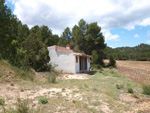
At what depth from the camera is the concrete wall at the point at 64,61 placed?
17281 millimetres

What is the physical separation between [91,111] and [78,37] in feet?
93.8

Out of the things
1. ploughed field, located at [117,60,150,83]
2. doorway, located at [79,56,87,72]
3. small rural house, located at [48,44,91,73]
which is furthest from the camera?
doorway, located at [79,56,87,72]

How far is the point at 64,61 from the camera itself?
17.7 m

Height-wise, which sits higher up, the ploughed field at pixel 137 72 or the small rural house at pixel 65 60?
the small rural house at pixel 65 60

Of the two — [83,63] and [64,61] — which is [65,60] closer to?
[64,61]

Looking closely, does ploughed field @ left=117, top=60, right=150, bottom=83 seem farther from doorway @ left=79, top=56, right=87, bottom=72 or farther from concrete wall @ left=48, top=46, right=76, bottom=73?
concrete wall @ left=48, top=46, right=76, bottom=73

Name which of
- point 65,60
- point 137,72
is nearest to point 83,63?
point 65,60

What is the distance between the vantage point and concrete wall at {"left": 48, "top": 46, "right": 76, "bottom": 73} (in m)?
17.3

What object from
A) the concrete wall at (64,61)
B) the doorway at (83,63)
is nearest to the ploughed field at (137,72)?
the doorway at (83,63)

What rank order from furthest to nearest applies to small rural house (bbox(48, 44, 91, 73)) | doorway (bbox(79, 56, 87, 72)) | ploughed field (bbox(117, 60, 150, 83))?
doorway (bbox(79, 56, 87, 72)) < small rural house (bbox(48, 44, 91, 73)) < ploughed field (bbox(117, 60, 150, 83))

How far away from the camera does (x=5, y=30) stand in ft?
47.0

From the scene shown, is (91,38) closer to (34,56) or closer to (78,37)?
(78,37)

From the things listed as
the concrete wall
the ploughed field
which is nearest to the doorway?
the concrete wall

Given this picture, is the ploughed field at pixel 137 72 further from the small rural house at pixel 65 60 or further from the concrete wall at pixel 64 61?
the concrete wall at pixel 64 61
